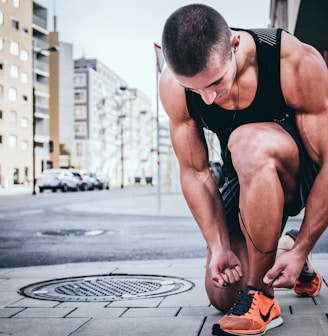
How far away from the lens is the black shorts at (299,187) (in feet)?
9.29

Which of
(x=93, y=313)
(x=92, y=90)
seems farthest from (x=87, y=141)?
(x=93, y=313)

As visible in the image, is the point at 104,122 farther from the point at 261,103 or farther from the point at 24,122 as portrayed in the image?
the point at 261,103

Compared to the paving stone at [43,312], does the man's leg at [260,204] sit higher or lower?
higher

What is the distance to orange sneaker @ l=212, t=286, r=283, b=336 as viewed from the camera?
8.46 ft

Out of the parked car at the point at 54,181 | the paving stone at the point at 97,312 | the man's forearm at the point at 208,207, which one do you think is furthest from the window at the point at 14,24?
the man's forearm at the point at 208,207

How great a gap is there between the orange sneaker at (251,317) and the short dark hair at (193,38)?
3.40ft

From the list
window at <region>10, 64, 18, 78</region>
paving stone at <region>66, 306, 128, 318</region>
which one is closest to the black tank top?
paving stone at <region>66, 306, 128, 318</region>

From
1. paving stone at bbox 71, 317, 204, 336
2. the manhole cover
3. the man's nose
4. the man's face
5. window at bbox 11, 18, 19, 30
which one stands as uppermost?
window at bbox 11, 18, 19, 30

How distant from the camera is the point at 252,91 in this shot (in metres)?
2.81

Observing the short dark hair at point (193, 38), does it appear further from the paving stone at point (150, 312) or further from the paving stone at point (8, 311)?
the paving stone at point (8, 311)

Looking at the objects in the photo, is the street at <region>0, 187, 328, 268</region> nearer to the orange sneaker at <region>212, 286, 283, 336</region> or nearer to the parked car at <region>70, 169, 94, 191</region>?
the orange sneaker at <region>212, 286, 283, 336</region>

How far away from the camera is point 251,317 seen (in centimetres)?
260

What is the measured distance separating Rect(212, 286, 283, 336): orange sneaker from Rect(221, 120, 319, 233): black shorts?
16.3 inches

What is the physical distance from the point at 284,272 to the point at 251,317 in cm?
24
